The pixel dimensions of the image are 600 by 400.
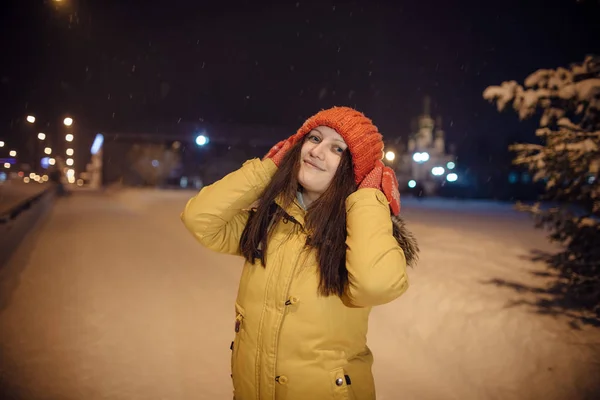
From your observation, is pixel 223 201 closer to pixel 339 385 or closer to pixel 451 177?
pixel 339 385

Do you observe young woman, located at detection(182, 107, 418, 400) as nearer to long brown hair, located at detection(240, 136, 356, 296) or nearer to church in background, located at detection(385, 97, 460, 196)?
long brown hair, located at detection(240, 136, 356, 296)

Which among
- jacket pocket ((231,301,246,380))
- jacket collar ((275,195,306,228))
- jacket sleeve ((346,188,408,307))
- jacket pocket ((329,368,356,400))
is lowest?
jacket pocket ((329,368,356,400))

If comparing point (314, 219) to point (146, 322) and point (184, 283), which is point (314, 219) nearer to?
point (146, 322)

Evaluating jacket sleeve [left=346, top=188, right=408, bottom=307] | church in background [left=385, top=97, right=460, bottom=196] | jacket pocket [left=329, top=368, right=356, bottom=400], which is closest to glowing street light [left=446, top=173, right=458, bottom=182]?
church in background [left=385, top=97, right=460, bottom=196]

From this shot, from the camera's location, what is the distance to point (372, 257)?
1797 millimetres

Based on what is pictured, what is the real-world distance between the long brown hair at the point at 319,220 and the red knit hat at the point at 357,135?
7 cm

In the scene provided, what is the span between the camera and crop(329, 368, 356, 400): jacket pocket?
186 centimetres

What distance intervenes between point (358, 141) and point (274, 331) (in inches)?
38.6

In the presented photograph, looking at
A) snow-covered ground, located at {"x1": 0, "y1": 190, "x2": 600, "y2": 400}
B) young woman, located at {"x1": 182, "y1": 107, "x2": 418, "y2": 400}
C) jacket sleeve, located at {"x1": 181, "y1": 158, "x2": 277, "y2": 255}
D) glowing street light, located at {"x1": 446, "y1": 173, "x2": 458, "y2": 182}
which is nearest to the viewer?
young woman, located at {"x1": 182, "y1": 107, "x2": 418, "y2": 400}

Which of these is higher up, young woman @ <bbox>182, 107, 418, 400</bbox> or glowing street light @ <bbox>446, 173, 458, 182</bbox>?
glowing street light @ <bbox>446, 173, 458, 182</bbox>

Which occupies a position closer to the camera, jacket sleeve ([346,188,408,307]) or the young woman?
jacket sleeve ([346,188,408,307])

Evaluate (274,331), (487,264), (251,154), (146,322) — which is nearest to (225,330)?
(146,322)

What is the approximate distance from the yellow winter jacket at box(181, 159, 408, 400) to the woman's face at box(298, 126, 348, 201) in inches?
7.7

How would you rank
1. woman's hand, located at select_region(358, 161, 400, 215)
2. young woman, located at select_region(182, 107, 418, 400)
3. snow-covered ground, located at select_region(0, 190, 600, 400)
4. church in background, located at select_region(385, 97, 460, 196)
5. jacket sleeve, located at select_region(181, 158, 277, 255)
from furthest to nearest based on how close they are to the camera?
church in background, located at select_region(385, 97, 460, 196)
snow-covered ground, located at select_region(0, 190, 600, 400)
jacket sleeve, located at select_region(181, 158, 277, 255)
woman's hand, located at select_region(358, 161, 400, 215)
young woman, located at select_region(182, 107, 418, 400)
